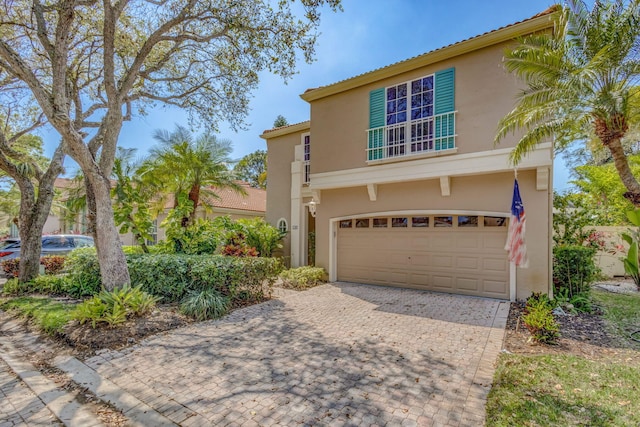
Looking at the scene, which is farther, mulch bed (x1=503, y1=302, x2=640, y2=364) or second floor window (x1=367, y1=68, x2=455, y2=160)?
second floor window (x1=367, y1=68, x2=455, y2=160)

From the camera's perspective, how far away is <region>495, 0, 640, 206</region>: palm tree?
20.8 ft

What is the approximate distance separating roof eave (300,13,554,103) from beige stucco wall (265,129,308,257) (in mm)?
3892

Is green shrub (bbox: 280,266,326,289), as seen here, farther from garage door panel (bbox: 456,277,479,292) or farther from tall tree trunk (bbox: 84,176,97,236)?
tall tree trunk (bbox: 84,176,97,236)

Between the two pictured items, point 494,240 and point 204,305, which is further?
point 494,240

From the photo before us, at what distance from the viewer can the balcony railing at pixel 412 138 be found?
9.36 metres

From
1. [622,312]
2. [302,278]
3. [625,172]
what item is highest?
[625,172]

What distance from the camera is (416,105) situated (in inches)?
397

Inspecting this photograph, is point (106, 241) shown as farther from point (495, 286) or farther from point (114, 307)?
point (495, 286)

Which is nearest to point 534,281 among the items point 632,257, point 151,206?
point 632,257

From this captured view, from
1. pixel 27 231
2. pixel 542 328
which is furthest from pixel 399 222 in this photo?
pixel 27 231

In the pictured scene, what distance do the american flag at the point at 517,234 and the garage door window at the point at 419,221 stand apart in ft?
8.65

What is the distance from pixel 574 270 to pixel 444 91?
6077 mm

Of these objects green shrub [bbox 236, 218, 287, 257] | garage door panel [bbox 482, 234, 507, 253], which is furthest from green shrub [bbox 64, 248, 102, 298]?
garage door panel [bbox 482, 234, 507, 253]

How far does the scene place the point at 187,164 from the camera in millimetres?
11875
